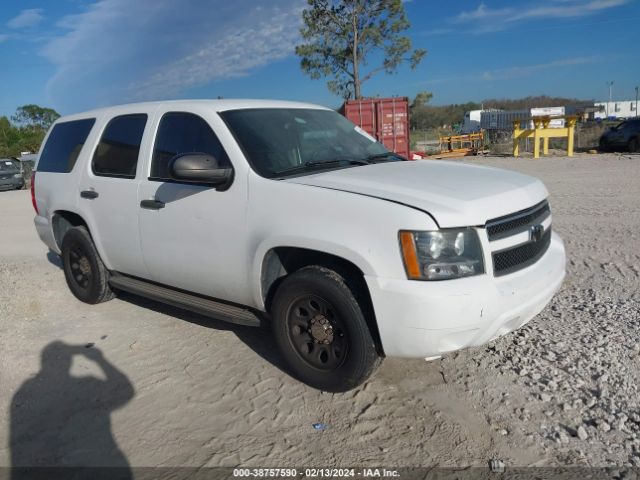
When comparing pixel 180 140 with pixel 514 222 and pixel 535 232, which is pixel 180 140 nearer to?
pixel 514 222

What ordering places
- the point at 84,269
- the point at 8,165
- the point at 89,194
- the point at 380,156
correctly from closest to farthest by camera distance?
the point at 380,156
the point at 89,194
the point at 84,269
the point at 8,165

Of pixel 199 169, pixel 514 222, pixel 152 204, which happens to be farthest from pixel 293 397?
pixel 152 204

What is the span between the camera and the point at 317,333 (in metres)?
3.35

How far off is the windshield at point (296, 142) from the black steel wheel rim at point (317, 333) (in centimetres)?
91

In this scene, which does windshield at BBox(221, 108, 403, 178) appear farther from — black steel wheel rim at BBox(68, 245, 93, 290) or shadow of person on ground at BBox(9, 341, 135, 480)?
black steel wheel rim at BBox(68, 245, 93, 290)

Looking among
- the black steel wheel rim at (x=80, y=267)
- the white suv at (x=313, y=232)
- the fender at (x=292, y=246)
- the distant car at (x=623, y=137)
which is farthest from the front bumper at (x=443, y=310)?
the distant car at (x=623, y=137)

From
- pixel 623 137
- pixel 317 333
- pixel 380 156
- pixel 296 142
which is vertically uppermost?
pixel 296 142

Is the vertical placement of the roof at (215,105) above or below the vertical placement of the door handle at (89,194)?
above

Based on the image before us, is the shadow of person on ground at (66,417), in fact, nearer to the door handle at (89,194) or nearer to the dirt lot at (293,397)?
the dirt lot at (293,397)

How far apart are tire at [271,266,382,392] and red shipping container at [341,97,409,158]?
52.0 ft

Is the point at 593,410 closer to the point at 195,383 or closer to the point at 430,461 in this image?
the point at 430,461

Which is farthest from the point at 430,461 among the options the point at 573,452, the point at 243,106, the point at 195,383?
the point at 243,106

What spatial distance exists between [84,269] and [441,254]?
3886 millimetres

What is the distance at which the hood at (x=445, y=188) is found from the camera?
2883 mm
